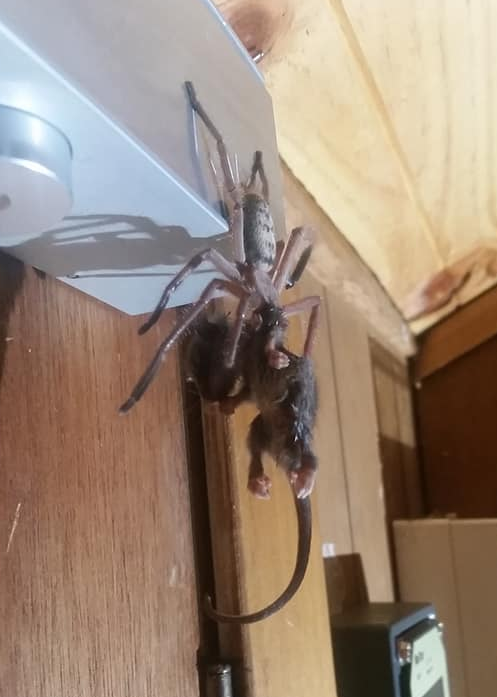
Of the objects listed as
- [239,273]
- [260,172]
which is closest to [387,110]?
[260,172]

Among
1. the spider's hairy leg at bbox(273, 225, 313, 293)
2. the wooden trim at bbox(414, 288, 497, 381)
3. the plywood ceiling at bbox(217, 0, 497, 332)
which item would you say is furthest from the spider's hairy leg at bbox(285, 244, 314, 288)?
the wooden trim at bbox(414, 288, 497, 381)

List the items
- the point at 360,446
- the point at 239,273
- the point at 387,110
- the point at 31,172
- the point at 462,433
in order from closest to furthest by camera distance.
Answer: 1. the point at 31,172
2. the point at 239,273
3. the point at 387,110
4. the point at 360,446
5. the point at 462,433

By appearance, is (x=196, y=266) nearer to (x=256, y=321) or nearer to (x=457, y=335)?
(x=256, y=321)

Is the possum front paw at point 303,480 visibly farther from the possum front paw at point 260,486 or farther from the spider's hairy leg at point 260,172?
the spider's hairy leg at point 260,172

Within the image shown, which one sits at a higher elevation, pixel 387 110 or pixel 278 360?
pixel 387 110

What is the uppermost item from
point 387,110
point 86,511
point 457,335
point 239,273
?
point 387,110

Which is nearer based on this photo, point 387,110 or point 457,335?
point 387,110

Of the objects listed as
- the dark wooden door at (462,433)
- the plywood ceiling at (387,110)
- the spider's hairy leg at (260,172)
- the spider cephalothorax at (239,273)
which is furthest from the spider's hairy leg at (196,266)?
the dark wooden door at (462,433)
